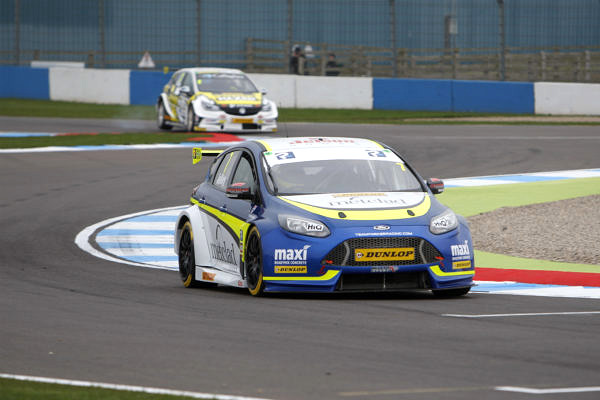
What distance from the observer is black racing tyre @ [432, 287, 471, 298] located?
971cm

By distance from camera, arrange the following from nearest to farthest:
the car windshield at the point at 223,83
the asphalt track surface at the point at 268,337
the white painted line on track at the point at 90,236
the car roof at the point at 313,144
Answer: the asphalt track surface at the point at 268,337 < the car roof at the point at 313,144 < the white painted line on track at the point at 90,236 < the car windshield at the point at 223,83

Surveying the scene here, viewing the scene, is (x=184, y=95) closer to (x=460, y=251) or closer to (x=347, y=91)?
(x=347, y=91)

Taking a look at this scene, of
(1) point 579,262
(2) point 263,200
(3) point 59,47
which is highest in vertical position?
(3) point 59,47

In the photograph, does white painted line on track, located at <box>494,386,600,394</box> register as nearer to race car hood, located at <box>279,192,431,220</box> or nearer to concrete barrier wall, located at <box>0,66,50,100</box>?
race car hood, located at <box>279,192,431,220</box>

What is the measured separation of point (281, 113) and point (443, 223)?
83.4ft

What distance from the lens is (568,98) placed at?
3183cm

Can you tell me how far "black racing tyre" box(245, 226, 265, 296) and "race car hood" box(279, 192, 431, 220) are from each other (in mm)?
400

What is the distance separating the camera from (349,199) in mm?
9648

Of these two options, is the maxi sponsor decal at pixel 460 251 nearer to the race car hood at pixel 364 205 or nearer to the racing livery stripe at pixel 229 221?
the race car hood at pixel 364 205

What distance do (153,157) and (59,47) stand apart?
17.3 meters

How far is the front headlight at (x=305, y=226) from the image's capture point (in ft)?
30.3

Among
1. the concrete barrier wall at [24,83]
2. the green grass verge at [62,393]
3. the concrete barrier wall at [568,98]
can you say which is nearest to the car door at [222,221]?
the green grass verge at [62,393]

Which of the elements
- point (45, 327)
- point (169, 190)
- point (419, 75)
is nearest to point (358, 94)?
point (419, 75)

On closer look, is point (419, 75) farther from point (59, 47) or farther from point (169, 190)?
point (169, 190)
